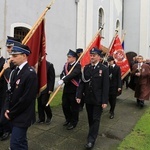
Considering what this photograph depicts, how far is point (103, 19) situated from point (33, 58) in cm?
1419

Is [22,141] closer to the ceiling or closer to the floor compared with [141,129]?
closer to the ceiling

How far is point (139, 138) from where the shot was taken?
563cm

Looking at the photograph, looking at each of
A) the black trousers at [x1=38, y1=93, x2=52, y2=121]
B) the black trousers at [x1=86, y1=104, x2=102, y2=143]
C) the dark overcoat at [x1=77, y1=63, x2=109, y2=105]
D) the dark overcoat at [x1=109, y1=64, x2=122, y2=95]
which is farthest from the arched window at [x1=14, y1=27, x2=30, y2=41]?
the black trousers at [x1=86, y1=104, x2=102, y2=143]

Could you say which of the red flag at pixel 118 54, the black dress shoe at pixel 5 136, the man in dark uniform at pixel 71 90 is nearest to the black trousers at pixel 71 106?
the man in dark uniform at pixel 71 90

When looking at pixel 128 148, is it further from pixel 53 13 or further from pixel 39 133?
pixel 53 13

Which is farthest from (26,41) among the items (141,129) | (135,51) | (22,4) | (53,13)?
(135,51)

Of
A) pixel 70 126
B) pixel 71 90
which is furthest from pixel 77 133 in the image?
pixel 71 90

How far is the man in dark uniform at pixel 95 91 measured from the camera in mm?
4828

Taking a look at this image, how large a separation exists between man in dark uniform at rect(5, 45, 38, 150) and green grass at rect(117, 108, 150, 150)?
2.27m

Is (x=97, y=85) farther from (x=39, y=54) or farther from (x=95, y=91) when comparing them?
(x=39, y=54)

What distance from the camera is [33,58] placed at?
4.90 m

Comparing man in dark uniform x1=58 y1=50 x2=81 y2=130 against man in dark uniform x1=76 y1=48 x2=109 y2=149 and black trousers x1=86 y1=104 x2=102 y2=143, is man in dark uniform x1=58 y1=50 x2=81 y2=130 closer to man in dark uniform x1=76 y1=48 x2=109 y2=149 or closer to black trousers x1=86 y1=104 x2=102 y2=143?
man in dark uniform x1=76 y1=48 x2=109 y2=149

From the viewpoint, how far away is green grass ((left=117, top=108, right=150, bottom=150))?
5.11 metres

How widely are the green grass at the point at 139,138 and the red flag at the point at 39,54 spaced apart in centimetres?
200
